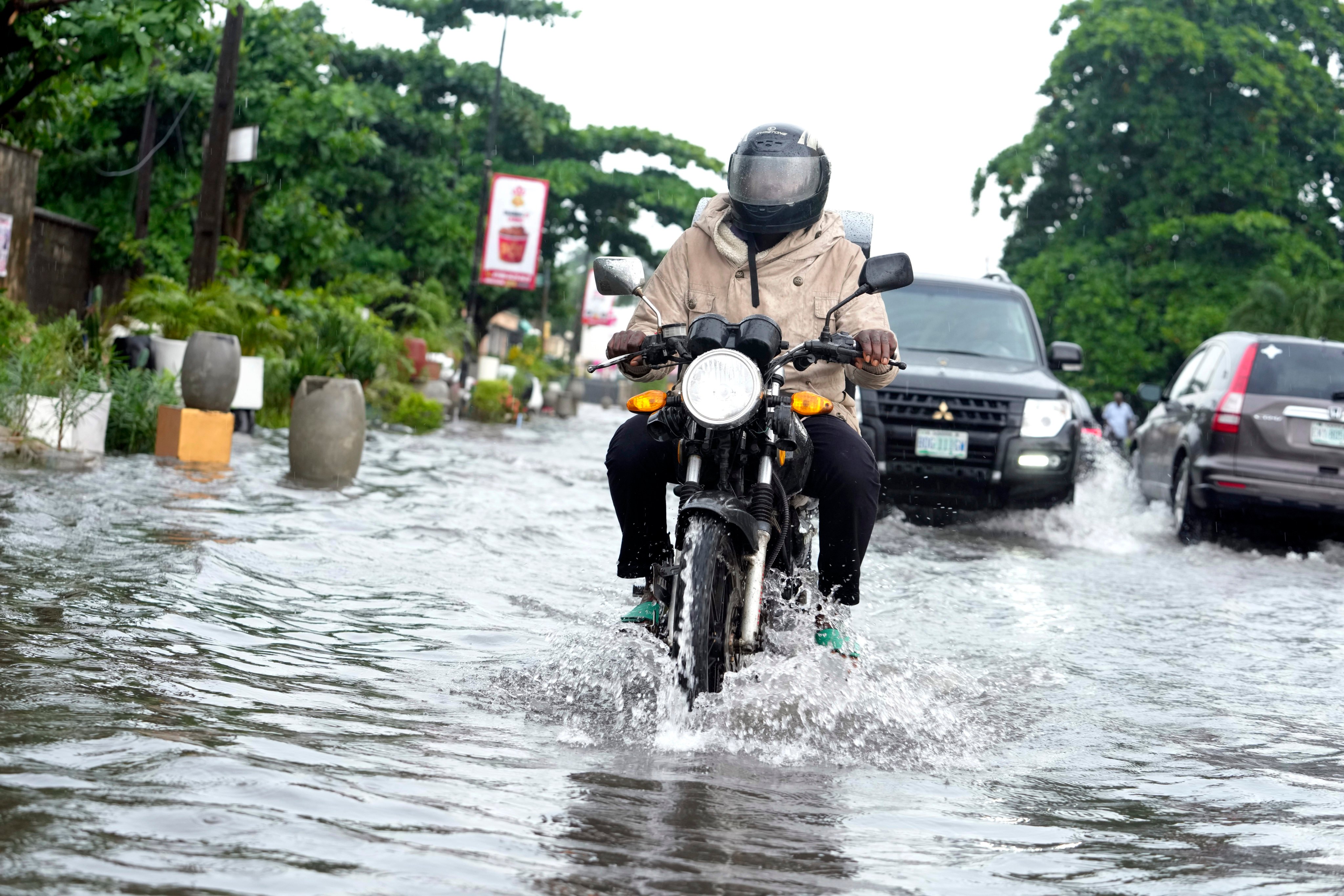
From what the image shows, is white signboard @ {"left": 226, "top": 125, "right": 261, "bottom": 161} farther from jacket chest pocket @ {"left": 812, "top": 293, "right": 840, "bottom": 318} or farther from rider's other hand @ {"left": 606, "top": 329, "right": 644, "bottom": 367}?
rider's other hand @ {"left": 606, "top": 329, "right": 644, "bottom": 367}

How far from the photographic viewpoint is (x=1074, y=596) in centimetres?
920

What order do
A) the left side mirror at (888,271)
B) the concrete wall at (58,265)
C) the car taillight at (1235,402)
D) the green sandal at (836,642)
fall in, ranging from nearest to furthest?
1. the left side mirror at (888,271)
2. the green sandal at (836,642)
3. the car taillight at (1235,402)
4. the concrete wall at (58,265)

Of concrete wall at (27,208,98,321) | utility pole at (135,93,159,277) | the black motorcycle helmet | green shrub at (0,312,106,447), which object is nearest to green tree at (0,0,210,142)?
green shrub at (0,312,106,447)

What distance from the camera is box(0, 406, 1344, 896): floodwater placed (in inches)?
129

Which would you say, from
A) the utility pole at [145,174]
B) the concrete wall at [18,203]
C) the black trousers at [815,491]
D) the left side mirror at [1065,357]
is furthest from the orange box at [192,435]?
the utility pole at [145,174]

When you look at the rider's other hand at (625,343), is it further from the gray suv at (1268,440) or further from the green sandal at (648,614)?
the gray suv at (1268,440)

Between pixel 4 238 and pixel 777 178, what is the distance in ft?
48.9

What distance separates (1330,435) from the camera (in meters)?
12.5

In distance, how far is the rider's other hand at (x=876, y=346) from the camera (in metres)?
4.93

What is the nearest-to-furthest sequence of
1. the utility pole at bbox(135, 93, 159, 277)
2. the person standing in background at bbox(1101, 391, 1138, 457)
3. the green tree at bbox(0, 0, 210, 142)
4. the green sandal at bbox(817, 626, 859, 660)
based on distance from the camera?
1. the green sandal at bbox(817, 626, 859, 660)
2. the green tree at bbox(0, 0, 210, 142)
3. the utility pole at bbox(135, 93, 159, 277)
4. the person standing in background at bbox(1101, 391, 1138, 457)

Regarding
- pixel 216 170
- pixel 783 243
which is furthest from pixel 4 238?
pixel 783 243

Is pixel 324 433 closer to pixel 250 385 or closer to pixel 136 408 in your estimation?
pixel 136 408

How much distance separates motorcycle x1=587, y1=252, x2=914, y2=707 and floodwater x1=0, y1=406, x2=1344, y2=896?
9.8 inches

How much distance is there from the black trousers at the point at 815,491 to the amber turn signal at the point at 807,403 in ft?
0.80
